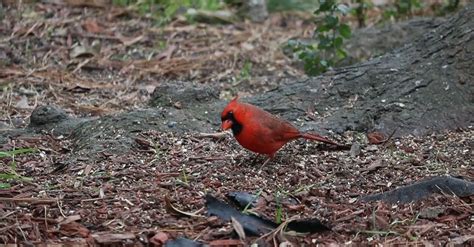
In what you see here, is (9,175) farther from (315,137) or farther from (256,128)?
(315,137)

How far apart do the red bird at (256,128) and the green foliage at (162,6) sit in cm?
381

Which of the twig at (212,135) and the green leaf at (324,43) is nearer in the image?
the twig at (212,135)

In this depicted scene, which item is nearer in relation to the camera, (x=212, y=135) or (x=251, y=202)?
(x=251, y=202)

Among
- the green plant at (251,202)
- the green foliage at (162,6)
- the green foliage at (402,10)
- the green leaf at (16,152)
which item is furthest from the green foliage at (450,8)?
the green leaf at (16,152)

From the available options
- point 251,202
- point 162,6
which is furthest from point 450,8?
point 251,202

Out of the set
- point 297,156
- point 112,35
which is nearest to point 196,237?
point 297,156

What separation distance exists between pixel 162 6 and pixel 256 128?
167 inches

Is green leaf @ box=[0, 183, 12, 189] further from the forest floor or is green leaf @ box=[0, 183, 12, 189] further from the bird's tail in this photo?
the bird's tail

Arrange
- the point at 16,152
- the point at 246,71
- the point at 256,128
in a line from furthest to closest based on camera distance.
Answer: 1. the point at 246,71
2. the point at 256,128
3. the point at 16,152

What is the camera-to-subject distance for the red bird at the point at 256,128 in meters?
4.31

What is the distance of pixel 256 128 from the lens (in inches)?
171

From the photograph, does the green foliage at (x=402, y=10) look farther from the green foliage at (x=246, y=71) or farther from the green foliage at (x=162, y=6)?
the green foliage at (x=162, y=6)

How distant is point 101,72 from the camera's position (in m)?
6.93

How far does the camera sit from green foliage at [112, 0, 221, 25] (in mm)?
8164
